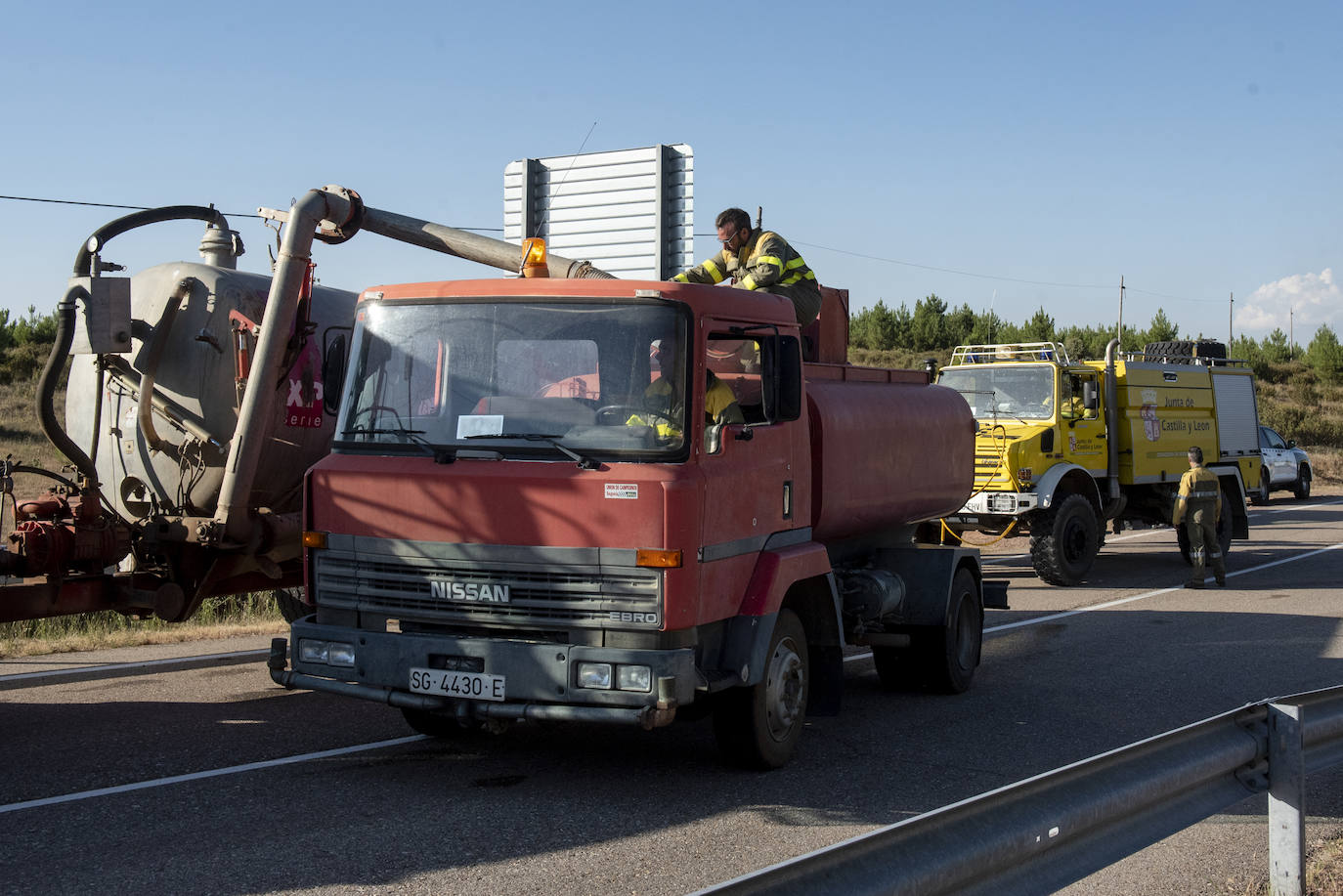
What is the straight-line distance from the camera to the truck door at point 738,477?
6.41 metres

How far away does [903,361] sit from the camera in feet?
221

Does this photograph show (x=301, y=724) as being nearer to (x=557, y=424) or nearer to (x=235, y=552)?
(x=235, y=552)

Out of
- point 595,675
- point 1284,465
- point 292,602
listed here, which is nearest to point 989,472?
point 292,602

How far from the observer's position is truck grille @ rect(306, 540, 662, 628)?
6.14 meters

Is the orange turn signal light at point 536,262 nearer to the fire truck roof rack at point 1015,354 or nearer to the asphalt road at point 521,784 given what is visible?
the asphalt road at point 521,784

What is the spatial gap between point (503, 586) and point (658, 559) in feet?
2.62

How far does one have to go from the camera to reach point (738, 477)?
261 inches

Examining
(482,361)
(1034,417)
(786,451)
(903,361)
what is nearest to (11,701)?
(482,361)

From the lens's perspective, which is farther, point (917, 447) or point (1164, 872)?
point (917, 447)

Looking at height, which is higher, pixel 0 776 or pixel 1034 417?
pixel 1034 417

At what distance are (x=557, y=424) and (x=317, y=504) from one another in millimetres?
1368

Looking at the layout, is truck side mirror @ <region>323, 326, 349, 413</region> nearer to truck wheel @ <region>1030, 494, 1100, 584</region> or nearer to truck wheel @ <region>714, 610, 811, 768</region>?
truck wheel @ <region>714, 610, 811, 768</region>

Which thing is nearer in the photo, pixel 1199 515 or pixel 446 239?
pixel 446 239

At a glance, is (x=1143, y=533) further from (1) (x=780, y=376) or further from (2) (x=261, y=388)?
(2) (x=261, y=388)
